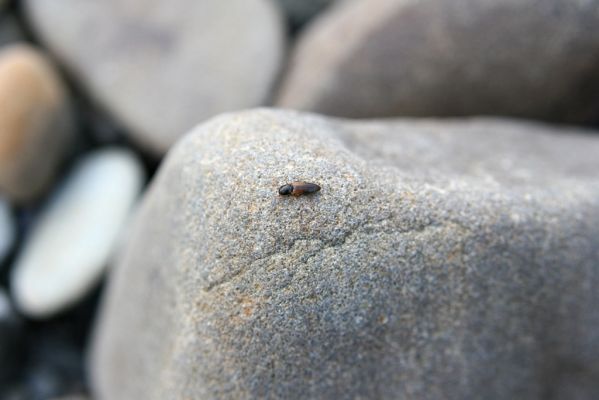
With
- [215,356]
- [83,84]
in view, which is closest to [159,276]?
[215,356]

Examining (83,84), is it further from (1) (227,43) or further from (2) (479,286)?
(2) (479,286)

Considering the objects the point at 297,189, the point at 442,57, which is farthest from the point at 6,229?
the point at 442,57

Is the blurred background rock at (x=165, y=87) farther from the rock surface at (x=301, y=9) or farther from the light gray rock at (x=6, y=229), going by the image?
the rock surface at (x=301, y=9)

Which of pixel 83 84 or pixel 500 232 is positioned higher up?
pixel 83 84

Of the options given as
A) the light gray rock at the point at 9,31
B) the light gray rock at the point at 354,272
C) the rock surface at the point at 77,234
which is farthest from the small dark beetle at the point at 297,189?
the light gray rock at the point at 9,31

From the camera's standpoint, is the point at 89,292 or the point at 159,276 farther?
the point at 89,292
